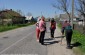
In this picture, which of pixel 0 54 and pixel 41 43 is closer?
pixel 0 54

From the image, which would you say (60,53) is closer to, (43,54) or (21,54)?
(43,54)

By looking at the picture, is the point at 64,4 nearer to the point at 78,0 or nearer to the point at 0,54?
the point at 78,0

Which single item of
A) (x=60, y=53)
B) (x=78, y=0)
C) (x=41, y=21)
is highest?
(x=78, y=0)

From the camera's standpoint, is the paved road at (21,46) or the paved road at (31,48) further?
the paved road at (21,46)

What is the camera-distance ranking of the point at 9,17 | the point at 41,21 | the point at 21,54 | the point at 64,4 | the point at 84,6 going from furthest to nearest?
the point at 9,17 < the point at 64,4 < the point at 84,6 < the point at 41,21 < the point at 21,54

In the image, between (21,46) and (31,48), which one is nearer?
(31,48)

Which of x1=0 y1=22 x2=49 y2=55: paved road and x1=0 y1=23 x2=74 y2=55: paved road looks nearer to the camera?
x1=0 y1=23 x2=74 y2=55: paved road

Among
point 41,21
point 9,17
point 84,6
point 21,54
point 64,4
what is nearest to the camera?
point 21,54

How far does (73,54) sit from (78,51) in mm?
541

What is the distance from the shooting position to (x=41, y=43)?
15.4 m

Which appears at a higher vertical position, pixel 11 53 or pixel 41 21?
pixel 41 21

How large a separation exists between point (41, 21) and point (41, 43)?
141 centimetres

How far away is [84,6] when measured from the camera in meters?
33.1

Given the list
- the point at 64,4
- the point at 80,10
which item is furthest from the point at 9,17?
the point at 80,10
